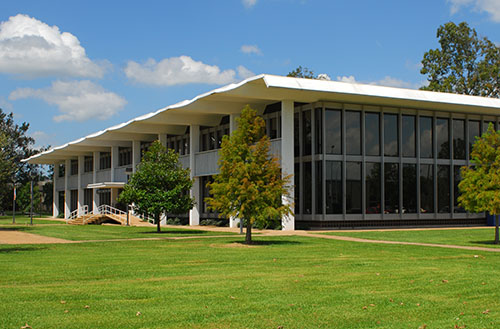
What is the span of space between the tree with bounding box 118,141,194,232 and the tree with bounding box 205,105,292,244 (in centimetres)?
938

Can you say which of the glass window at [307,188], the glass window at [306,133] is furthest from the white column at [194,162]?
the glass window at [307,188]

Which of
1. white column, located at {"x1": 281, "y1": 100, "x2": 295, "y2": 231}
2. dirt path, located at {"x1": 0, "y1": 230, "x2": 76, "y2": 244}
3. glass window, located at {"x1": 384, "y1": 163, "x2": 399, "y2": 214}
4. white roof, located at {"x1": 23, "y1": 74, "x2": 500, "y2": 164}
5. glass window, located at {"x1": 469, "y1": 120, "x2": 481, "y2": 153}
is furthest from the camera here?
glass window, located at {"x1": 469, "y1": 120, "x2": 481, "y2": 153}

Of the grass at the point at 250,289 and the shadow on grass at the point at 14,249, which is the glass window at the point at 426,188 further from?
the shadow on grass at the point at 14,249

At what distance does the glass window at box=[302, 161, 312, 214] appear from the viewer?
3472cm

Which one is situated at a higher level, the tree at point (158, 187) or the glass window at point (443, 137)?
the glass window at point (443, 137)

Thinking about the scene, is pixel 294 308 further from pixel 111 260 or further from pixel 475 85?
pixel 475 85

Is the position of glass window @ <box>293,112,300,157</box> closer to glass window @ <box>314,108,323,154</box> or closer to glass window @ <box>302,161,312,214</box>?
glass window @ <box>302,161,312,214</box>

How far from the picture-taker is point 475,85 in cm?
6925

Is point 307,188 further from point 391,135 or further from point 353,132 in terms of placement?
point 391,135

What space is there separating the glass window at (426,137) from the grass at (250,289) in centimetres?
1863

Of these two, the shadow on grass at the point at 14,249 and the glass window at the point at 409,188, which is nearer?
the shadow on grass at the point at 14,249

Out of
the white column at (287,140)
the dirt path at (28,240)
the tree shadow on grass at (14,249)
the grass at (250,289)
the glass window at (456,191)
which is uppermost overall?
the white column at (287,140)

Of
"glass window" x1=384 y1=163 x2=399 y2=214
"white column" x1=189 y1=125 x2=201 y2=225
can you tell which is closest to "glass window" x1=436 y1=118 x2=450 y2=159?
"glass window" x1=384 y1=163 x2=399 y2=214

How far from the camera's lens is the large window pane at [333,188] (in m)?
34.2
